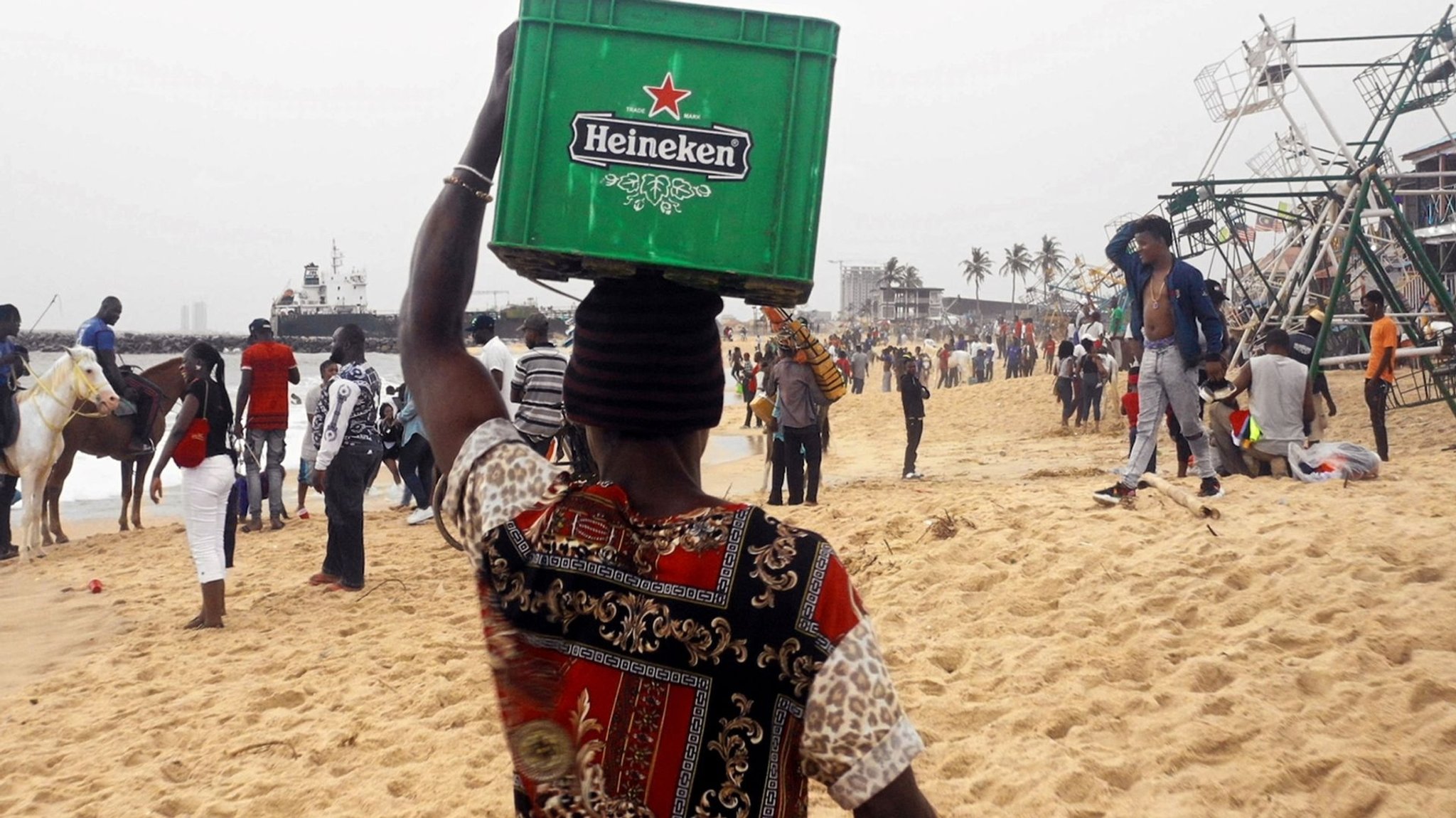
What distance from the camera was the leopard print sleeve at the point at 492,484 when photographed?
1.35 m

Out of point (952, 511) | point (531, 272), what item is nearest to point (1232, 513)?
point (952, 511)

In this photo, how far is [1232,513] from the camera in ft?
21.6

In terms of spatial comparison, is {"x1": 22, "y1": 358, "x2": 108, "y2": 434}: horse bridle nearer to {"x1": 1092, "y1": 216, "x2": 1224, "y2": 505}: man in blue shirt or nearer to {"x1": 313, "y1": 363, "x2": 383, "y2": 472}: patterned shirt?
{"x1": 313, "y1": 363, "x2": 383, "y2": 472}: patterned shirt

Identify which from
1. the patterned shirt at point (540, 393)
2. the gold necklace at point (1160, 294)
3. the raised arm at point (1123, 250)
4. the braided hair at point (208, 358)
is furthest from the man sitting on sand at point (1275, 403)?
the braided hair at point (208, 358)

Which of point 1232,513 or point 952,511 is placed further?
point 952,511

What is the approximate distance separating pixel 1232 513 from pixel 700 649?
627cm

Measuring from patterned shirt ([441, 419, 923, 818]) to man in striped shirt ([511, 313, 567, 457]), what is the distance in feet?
16.8

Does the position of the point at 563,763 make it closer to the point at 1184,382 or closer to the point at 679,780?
the point at 679,780

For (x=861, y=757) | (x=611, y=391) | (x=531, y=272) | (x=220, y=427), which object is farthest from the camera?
(x=220, y=427)

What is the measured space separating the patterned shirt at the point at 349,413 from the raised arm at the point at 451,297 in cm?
593

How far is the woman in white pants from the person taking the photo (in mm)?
6414

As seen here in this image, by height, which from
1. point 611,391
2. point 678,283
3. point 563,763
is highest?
point 678,283

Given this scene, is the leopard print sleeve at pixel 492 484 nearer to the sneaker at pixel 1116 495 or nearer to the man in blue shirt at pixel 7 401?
the sneaker at pixel 1116 495

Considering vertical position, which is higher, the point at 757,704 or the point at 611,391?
the point at 611,391
